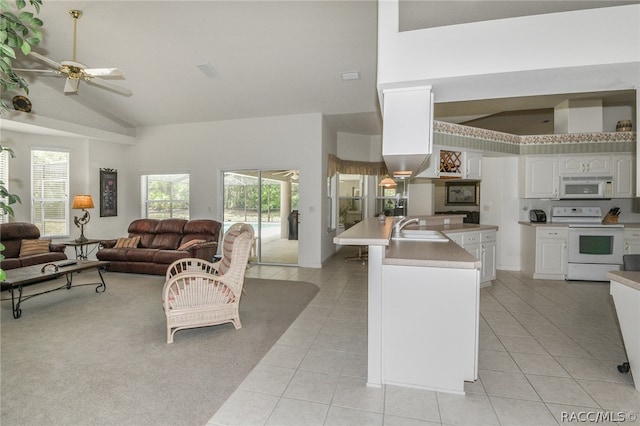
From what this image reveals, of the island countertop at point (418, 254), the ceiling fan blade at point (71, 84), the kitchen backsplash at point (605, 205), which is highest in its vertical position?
the ceiling fan blade at point (71, 84)

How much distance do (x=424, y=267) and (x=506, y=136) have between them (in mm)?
4375

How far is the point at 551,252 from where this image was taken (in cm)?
499

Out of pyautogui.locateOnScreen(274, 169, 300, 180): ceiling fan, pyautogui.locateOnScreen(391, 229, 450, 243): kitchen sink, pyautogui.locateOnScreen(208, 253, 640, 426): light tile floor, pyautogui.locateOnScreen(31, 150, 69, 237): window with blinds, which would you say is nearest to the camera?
pyautogui.locateOnScreen(208, 253, 640, 426): light tile floor

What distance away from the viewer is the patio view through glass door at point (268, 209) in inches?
248

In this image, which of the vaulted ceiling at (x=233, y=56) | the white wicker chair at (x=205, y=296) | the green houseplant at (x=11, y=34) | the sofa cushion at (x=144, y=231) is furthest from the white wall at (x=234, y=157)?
the green houseplant at (x=11, y=34)

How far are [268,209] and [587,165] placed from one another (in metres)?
5.76

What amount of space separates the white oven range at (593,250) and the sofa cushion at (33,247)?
8.68 meters

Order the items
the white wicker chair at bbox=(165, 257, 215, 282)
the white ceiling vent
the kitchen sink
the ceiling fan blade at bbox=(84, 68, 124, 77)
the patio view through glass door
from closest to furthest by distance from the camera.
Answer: the kitchen sink
the white wicker chair at bbox=(165, 257, 215, 282)
the ceiling fan blade at bbox=(84, 68, 124, 77)
the white ceiling vent
the patio view through glass door

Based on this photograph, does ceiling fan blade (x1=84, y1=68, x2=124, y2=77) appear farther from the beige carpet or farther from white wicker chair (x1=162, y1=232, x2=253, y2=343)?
the beige carpet

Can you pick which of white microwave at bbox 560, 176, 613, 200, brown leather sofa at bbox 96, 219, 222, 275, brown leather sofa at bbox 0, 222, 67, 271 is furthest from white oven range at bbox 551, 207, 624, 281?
brown leather sofa at bbox 0, 222, 67, 271

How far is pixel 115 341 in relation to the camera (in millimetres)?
2844

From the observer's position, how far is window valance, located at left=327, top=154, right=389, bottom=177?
7121mm

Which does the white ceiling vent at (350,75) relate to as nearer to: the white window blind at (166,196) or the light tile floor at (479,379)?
the light tile floor at (479,379)

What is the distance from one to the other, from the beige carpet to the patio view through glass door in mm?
2353
